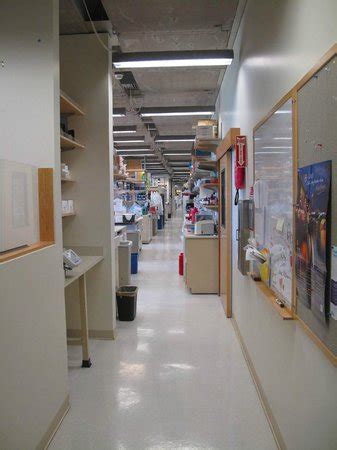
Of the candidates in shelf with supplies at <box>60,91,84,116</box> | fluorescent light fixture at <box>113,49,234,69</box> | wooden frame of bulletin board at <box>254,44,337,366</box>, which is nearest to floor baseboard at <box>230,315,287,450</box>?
wooden frame of bulletin board at <box>254,44,337,366</box>

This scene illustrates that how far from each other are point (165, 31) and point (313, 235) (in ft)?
10.8

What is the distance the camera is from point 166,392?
275cm

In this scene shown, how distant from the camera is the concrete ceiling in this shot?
328 centimetres

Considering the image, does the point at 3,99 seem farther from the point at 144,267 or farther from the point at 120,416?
the point at 144,267

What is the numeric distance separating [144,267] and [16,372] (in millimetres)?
5814

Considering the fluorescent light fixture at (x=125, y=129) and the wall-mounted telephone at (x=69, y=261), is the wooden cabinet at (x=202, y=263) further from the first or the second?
the fluorescent light fixture at (x=125, y=129)

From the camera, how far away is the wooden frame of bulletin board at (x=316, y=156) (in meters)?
1.31

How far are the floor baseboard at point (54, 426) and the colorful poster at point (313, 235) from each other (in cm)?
173

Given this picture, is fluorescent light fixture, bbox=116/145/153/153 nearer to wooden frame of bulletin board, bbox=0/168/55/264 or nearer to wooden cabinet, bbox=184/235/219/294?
wooden cabinet, bbox=184/235/219/294

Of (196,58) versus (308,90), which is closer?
(308,90)

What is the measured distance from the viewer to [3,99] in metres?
2.37

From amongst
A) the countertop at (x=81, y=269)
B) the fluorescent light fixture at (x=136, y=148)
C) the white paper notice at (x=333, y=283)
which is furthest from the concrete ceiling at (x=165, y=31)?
the fluorescent light fixture at (x=136, y=148)

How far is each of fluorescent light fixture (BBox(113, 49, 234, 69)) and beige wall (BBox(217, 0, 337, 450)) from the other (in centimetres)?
31

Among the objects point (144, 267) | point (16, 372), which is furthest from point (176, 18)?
point (144, 267)
